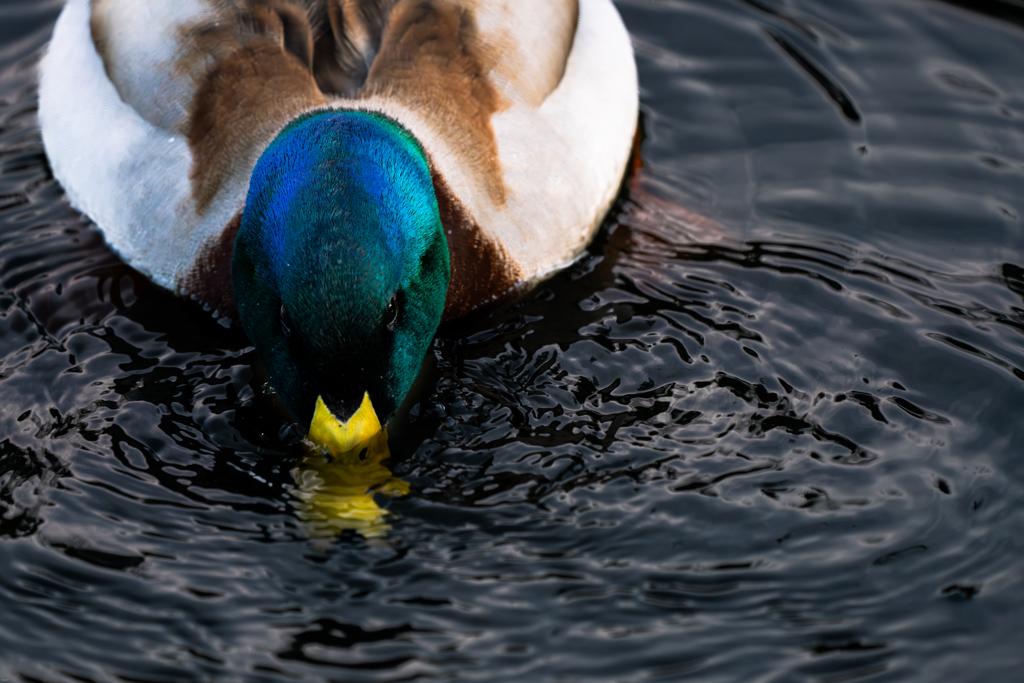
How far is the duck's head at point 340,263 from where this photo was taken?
357 cm

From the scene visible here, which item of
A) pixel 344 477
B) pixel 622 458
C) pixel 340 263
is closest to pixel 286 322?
pixel 340 263

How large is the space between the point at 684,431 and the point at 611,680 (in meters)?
1.11

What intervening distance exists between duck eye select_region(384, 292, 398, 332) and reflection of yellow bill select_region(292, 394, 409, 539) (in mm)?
250

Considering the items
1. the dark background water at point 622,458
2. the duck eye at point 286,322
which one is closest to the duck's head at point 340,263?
the duck eye at point 286,322

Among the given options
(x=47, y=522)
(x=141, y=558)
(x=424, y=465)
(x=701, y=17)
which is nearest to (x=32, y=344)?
(x=47, y=522)

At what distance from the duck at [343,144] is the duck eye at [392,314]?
0.01 metres

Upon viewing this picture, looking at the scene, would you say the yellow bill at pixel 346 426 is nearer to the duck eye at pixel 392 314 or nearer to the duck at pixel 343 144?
the duck at pixel 343 144

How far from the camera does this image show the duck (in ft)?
12.8

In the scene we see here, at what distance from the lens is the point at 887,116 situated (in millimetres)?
6035

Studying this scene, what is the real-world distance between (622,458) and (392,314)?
3.15ft

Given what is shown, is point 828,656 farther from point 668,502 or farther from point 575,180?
point 575,180

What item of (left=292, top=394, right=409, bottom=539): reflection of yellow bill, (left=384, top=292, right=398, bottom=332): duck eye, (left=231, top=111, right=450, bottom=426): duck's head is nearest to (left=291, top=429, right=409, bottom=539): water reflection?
(left=292, top=394, right=409, bottom=539): reflection of yellow bill

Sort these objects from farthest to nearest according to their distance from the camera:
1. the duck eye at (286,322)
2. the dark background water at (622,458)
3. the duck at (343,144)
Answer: the duck at (343,144) < the duck eye at (286,322) < the dark background water at (622,458)

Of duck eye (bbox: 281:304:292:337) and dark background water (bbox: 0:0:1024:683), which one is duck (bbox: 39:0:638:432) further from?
dark background water (bbox: 0:0:1024:683)
